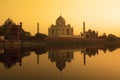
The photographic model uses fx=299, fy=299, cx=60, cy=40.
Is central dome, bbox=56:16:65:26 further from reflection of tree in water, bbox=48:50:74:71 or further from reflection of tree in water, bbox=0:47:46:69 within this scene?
reflection of tree in water, bbox=48:50:74:71

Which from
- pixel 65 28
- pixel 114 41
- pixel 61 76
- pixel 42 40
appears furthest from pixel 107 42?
pixel 61 76

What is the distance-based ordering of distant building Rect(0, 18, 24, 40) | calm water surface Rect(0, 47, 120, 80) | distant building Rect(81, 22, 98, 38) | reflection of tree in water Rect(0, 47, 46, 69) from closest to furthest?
calm water surface Rect(0, 47, 120, 80) < reflection of tree in water Rect(0, 47, 46, 69) < distant building Rect(0, 18, 24, 40) < distant building Rect(81, 22, 98, 38)

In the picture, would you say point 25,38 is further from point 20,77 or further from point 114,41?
point 20,77

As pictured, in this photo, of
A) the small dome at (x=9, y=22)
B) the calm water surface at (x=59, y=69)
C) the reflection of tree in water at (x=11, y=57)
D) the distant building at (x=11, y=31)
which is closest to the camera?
the calm water surface at (x=59, y=69)

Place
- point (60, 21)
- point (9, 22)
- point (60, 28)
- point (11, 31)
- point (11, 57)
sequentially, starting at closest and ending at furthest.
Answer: point (11, 57) < point (11, 31) < point (9, 22) < point (60, 21) < point (60, 28)

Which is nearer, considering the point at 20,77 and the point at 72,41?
the point at 20,77

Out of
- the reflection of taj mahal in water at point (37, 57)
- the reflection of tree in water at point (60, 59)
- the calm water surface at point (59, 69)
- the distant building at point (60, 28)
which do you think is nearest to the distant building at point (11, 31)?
the reflection of taj mahal in water at point (37, 57)

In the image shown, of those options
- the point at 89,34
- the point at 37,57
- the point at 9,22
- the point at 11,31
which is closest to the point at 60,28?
the point at 89,34

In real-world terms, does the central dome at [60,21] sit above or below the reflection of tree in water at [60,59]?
above

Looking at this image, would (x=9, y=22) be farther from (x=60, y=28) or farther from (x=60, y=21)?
(x=60, y=28)

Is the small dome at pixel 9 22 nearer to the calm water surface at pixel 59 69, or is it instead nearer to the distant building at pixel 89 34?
the distant building at pixel 89 34

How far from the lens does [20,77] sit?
15.4m

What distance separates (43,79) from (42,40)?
58.3 meters

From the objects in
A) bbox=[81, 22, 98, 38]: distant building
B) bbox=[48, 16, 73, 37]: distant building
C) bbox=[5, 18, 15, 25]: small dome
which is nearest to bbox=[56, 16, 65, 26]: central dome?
bbox=[48, 16, 73, 37]: distant building
